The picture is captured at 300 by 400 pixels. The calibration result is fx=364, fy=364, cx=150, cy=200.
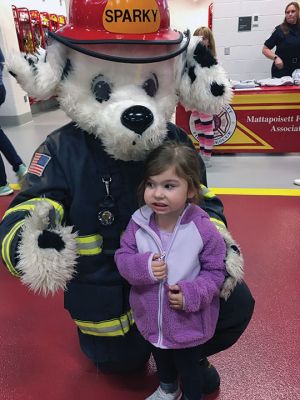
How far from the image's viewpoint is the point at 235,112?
12.4ft

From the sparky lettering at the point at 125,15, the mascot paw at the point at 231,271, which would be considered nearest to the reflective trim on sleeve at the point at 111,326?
the mascot paw at the point at 231,271

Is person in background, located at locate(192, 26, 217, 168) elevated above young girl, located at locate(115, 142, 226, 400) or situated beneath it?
situated beneath

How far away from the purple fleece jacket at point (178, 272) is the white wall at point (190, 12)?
11776mm

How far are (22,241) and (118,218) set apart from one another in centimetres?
30

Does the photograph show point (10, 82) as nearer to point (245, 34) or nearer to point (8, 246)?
point (245, 34)

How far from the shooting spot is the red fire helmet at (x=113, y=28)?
93cm

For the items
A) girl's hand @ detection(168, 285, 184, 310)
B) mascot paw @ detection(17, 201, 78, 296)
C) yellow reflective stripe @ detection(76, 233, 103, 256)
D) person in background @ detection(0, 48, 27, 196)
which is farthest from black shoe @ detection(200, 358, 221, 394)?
person in background @ detection(0, 48, 27, 196)

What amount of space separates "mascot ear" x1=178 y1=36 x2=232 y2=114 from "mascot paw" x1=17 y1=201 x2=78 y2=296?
1.81 feet

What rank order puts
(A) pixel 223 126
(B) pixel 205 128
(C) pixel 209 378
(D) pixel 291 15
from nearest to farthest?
(C) pixel 209 378 → (B) pixel 205 128 → (A) pixel 223 126 → (D) pixel 291 15

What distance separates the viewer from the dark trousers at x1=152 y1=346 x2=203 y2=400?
105cm

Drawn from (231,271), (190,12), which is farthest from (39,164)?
(190,12)

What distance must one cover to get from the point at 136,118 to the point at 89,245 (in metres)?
0.43

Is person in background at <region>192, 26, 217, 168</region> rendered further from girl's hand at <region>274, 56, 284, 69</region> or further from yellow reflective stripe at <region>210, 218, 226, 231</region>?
yellow reflective stripe at <region>210, 218, 226, 231</region>

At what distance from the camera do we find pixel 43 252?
90 centimetres
